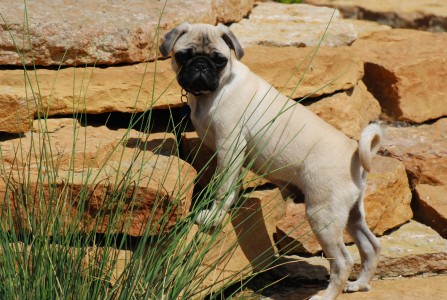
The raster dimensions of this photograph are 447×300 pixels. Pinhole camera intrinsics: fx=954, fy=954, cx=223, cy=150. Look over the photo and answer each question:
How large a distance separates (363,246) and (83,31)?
2079 mm

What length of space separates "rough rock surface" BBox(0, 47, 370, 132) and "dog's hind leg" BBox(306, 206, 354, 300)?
0.71 metres

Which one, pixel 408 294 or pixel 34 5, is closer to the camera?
pixel 408 294

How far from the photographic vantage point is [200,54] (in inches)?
202

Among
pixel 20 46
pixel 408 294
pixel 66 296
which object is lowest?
pixel 408 294

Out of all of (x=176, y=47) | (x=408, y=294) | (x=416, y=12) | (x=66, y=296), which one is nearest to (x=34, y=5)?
(x=176, y=47)

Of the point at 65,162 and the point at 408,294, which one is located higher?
the point at 65,162

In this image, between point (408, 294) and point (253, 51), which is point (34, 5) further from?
point (408, 294)

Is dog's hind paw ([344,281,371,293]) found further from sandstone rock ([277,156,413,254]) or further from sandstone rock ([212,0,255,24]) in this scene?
sandstone rock ([212,0,255,24])

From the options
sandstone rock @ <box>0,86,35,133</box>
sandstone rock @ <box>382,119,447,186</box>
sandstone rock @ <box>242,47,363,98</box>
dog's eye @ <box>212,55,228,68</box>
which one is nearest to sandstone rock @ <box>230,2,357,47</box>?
sandstone rock @ <box>242,47,363,98</box>

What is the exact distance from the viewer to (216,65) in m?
5.12

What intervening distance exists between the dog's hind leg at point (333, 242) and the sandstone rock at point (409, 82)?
218 centimetres

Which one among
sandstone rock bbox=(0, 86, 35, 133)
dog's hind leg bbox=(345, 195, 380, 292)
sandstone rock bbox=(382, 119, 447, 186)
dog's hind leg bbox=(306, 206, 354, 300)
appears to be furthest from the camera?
sandstone rock bbox=(382, 119, 447, 186)

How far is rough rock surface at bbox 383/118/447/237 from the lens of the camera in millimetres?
6168

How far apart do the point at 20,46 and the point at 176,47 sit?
1059mm
